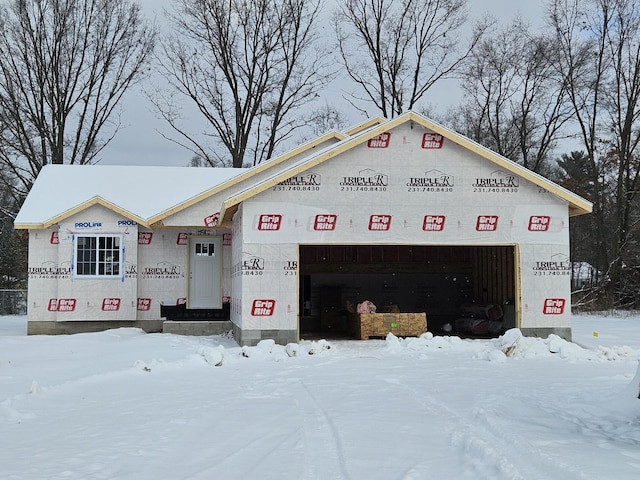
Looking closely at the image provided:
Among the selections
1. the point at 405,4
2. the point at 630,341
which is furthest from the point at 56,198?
the point at 405,4

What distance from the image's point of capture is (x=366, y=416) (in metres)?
7.28

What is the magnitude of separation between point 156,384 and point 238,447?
4206 mm

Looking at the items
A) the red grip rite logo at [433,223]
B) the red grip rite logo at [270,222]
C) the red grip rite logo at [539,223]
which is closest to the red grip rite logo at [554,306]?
the red grip rite logo at [539,223]

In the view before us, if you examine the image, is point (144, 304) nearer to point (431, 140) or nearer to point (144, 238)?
point (144, 238)

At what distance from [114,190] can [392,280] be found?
9775mm

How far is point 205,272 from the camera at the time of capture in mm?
19203

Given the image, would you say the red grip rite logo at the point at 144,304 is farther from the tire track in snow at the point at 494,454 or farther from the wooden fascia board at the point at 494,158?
the tire track in snow at the point at 494,454

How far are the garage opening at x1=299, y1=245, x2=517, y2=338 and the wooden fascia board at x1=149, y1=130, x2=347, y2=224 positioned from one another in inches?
147

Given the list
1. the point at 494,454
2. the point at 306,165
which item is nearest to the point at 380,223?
the point at 306,165

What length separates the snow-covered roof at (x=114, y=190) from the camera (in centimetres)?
1853

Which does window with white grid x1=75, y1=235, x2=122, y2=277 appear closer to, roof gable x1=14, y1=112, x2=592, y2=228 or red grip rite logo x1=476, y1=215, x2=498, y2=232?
roof gable x1=14, y1=112, x2=592, y2=228

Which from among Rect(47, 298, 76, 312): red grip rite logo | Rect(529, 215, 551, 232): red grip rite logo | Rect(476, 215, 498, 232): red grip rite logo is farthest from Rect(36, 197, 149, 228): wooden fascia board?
Rect(529, 215, 551, 232): red grip rite logo

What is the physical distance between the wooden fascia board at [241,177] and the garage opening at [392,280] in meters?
3.74

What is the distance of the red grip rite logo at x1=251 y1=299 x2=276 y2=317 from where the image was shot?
14.8 meters
